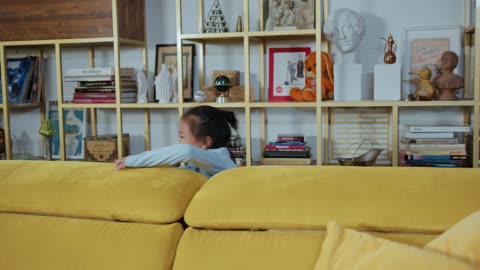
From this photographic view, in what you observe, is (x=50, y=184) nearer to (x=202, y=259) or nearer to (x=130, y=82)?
(x=202, y=259)

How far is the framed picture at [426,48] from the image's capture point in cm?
327

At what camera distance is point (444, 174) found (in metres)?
1.42

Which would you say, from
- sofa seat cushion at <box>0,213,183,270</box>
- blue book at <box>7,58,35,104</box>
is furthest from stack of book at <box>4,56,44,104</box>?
sofa seat cushion at <box>0,213,183,270</box>

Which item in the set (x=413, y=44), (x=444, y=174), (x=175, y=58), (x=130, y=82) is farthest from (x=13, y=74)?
(x=444, y=174)

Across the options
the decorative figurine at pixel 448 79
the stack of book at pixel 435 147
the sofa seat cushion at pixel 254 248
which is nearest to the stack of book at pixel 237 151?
the stack of book at pixel 435 147

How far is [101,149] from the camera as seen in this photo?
351 cm

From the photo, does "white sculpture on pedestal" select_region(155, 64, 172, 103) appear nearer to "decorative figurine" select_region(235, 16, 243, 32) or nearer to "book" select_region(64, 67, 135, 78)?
"book" select_region(64, 67, 135, 78)

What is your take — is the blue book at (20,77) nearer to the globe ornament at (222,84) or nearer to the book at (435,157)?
the globe ornament at (222,84)

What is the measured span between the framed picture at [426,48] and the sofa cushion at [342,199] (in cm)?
195

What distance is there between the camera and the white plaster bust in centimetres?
311

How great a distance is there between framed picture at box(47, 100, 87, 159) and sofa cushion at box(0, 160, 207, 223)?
219cm

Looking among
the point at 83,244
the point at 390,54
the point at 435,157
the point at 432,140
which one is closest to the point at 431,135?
the point at 432,140

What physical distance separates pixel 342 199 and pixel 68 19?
8.44 feet

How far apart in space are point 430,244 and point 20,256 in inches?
38.2
